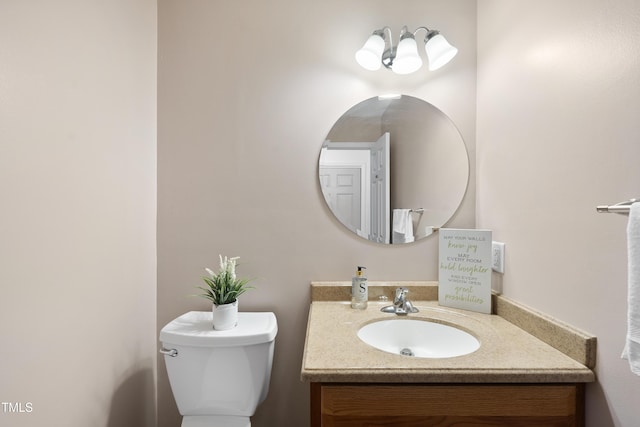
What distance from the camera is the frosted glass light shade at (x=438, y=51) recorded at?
1.30m

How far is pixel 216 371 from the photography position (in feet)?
3.73

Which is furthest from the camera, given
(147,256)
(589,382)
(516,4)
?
(147,256)

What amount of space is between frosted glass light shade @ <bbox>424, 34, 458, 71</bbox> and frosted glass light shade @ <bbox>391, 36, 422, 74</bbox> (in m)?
0.07

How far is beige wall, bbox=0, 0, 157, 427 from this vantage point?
0.78m

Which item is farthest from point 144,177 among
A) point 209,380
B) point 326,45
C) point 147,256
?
point 326,45

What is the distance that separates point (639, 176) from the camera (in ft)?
2.19

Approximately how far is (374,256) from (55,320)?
118 centimetres

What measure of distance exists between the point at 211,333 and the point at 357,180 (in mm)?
888

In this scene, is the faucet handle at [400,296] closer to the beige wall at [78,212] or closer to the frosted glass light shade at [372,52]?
the frosted glass light shade at [372,52]

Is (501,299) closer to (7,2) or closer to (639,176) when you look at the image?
(639,176)

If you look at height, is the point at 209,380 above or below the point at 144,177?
below

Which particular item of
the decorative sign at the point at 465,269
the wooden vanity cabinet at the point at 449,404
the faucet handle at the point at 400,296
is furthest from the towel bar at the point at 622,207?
the faucet handle at the point at 400,296

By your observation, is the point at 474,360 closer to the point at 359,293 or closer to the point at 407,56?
the point at 359,293

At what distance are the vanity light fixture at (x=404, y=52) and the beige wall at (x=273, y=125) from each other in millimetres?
79
